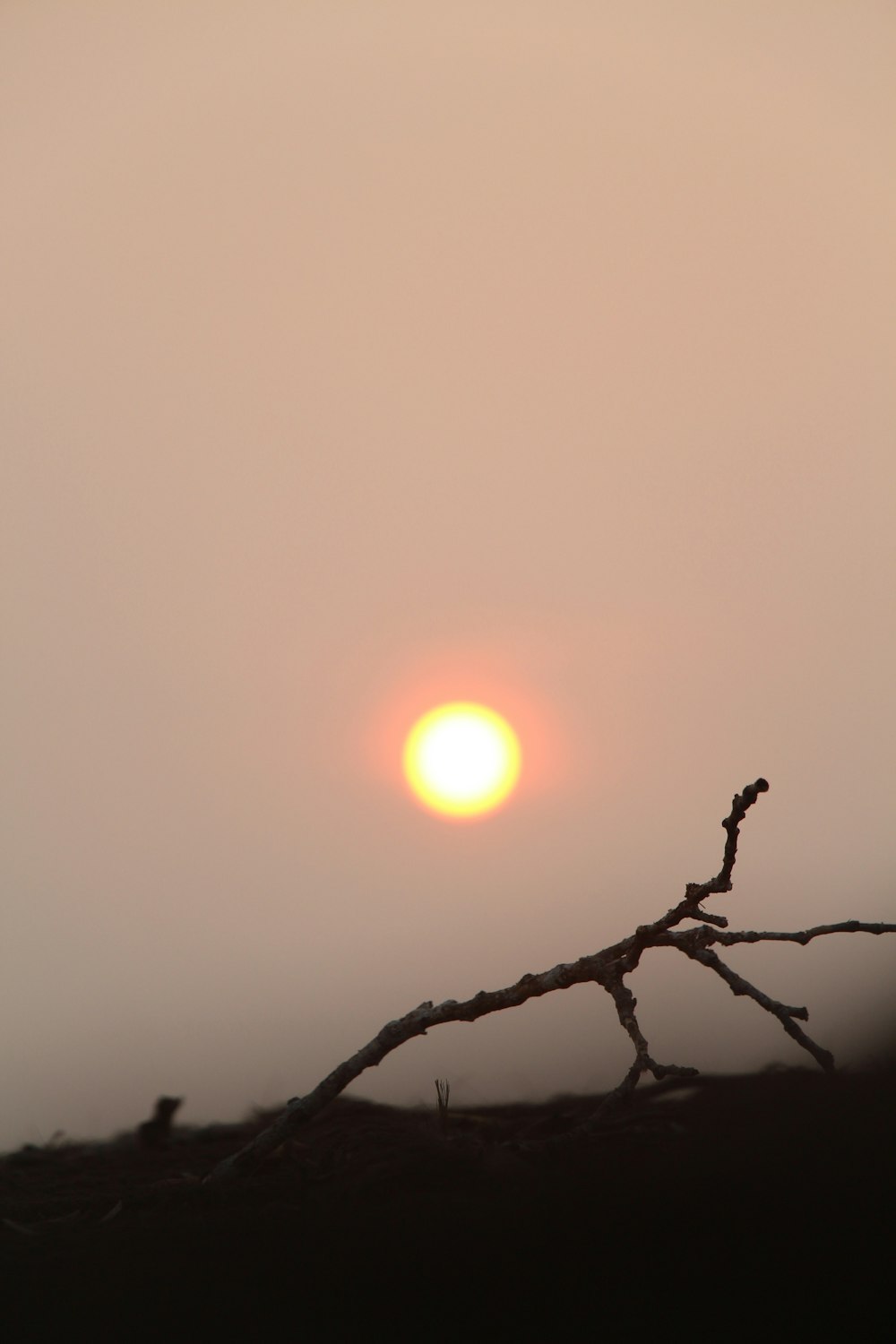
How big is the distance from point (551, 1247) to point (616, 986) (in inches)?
63.8

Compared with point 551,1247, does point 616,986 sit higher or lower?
higher

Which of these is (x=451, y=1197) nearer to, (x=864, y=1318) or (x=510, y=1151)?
(x=510, y=1151)

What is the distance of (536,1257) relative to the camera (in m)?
1.42

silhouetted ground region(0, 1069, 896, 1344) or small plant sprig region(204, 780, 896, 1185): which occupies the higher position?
small plant sprig region(204, 780, 896, 1185)

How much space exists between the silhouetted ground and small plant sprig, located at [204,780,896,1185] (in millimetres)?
800

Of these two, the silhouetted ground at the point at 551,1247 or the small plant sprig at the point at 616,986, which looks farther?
the small plant sprig at the point at 616,986

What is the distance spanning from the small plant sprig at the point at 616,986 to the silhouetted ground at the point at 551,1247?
0.80 m

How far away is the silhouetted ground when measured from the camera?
133cm

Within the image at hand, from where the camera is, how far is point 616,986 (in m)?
3.00

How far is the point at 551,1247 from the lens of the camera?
56.2 inches

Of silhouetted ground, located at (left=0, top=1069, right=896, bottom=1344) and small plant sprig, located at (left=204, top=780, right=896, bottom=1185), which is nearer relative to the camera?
silhouetted ground, located at (left=0, top=1069, right=896, bottom=1344)

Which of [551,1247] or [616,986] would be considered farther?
[616,986]

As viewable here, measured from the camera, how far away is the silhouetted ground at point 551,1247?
4.36ft

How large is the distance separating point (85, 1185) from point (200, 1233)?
1346 mm
